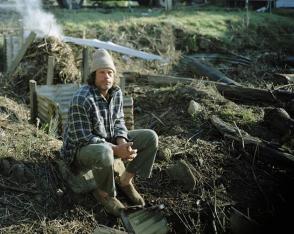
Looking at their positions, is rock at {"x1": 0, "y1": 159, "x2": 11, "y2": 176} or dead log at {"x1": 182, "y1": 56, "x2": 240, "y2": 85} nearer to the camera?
rock at {"x1": 0, "y1": 159, "x2": 11, "y2": 176}

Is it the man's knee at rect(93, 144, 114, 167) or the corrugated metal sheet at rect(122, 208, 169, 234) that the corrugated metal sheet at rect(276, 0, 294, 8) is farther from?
the man's knee at rect(93, 144, 114, 167)

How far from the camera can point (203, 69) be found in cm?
1003

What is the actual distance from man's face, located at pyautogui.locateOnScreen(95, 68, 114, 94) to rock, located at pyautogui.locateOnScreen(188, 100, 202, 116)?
97.3 inches

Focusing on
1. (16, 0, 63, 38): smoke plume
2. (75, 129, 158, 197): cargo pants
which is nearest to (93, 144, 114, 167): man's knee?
→ (75, 129, 158, 197): cargo pants

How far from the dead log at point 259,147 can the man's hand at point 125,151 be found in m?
1.82

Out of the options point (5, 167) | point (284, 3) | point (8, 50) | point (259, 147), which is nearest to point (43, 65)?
point (8, 50)

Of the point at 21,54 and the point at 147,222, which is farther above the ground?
the point at 21,54

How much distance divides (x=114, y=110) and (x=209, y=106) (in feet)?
8.53

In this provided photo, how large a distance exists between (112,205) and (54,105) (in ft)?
7.01

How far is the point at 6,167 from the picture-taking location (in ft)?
16.0

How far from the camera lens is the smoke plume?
959cm

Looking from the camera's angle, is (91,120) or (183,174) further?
(183,174)

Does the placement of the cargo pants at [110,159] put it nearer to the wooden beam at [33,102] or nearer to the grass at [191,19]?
the wooden beam at [33,102]

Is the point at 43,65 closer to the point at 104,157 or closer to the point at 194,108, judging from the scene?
→ the point at 194,108
